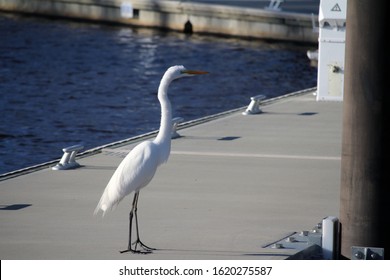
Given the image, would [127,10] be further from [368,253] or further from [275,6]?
[368,253]

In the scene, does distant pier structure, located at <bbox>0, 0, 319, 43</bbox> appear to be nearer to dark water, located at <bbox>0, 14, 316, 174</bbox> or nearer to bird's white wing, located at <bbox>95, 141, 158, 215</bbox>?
dark water, located at <bbox>0, 14, 316, 174</bbox>

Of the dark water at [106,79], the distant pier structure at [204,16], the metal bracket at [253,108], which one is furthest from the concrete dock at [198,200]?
the distant pier structure at [204,16]

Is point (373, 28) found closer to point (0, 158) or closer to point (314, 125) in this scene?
point (314, 125)

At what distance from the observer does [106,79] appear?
1200 inches

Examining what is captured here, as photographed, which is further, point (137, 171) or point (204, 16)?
point (204, 16)

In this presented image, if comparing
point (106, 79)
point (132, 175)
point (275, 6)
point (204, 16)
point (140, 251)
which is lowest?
point (106, 79)

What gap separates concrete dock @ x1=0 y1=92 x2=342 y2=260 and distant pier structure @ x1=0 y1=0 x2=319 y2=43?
64.6 ft

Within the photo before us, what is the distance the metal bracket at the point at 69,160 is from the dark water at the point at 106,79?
4629 millimetres

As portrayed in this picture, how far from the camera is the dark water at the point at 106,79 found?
2216 cm

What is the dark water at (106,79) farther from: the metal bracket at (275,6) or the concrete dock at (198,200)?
the concrete dock at (198,200)

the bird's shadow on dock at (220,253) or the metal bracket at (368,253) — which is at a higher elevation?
the metal bracket at (368,253)

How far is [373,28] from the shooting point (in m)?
8.81

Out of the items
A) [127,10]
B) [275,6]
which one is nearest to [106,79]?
[275,6]

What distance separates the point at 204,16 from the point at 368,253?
2743 cm
